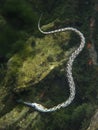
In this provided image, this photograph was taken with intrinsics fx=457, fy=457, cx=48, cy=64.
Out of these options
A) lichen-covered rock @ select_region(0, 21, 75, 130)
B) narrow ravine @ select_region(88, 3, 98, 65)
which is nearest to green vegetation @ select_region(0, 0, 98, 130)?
lichen-covered rock @ select_region(0, 21, 75, 130)

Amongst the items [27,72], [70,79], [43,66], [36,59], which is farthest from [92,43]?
[27,72]

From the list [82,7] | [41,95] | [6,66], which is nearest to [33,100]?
[41,95]

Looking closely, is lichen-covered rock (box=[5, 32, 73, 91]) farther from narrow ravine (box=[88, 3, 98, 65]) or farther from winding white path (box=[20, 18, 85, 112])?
narrow ravine (box=[88, 3, 98, 65])

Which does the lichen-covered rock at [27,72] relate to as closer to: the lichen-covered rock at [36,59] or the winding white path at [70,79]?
the lichen-covered rock at [36,59]

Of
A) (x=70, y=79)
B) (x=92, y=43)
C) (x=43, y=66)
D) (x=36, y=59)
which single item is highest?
(x=36, y=59)

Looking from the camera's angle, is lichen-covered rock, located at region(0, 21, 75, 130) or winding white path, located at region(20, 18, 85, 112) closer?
lichen-covered rock, located at region(0, 21, 75, 130)

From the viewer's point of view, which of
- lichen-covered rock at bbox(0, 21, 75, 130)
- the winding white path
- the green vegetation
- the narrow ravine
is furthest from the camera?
the narrow ravine

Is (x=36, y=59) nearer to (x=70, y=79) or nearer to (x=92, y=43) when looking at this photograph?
(x=70, y=79)

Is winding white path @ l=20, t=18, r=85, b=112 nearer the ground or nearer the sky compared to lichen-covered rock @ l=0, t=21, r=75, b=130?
nearer the ground

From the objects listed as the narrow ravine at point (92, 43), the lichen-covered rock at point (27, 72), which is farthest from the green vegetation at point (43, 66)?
the narrow ravine at point (92, 43)
